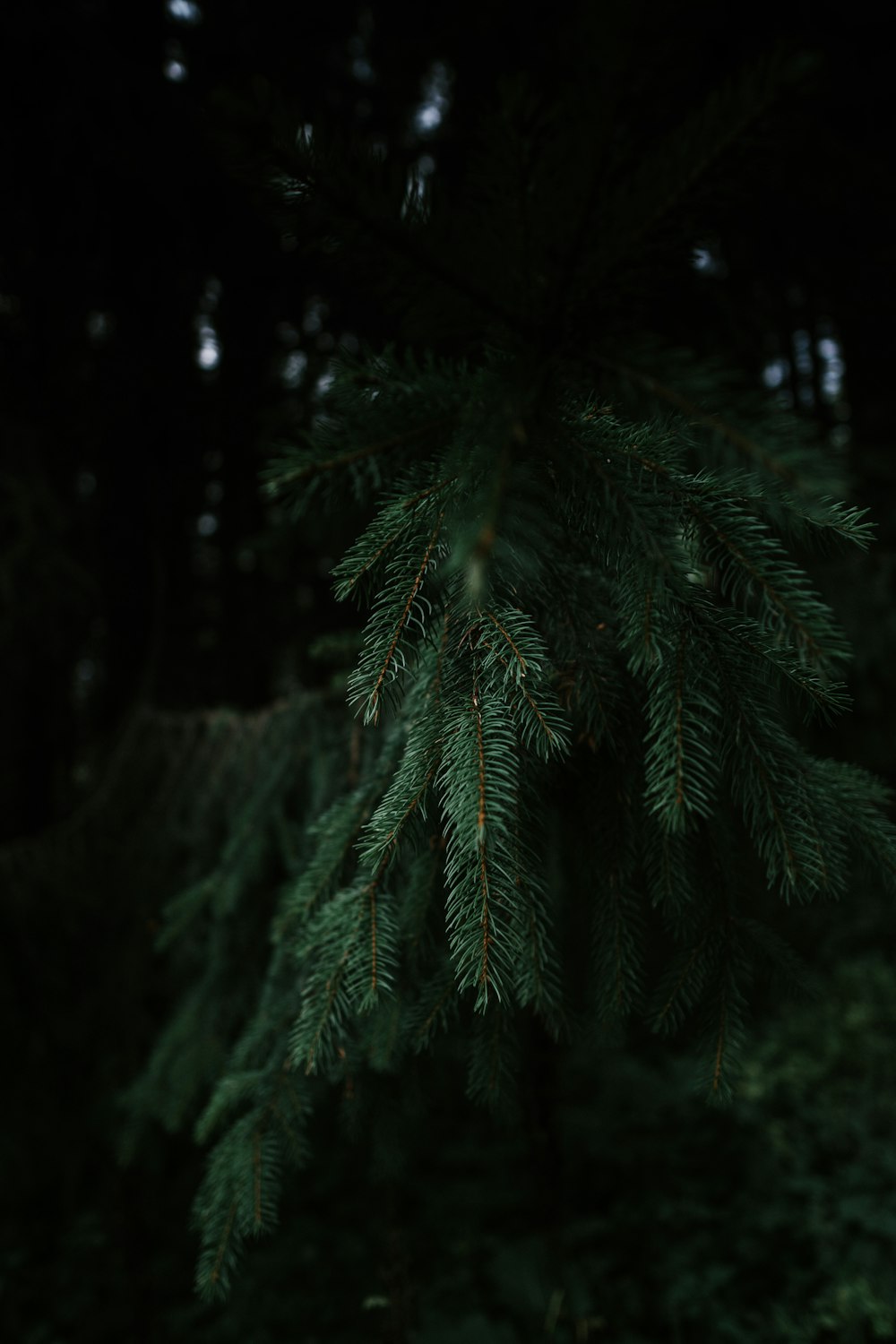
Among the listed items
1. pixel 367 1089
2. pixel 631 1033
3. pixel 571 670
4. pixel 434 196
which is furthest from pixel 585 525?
pixel 631 1033

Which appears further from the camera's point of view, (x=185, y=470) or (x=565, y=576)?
(x=185, y=470)

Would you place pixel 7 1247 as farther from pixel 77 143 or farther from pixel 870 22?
pixel 870 22

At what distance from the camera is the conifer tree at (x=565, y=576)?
783 mm

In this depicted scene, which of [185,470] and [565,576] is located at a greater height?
[185,470]

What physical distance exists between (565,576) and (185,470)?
3.16 meters

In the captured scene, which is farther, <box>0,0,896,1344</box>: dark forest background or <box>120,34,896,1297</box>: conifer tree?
<box>0,0,896,1344</box>: dark forest background

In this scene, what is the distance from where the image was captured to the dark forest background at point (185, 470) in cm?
305

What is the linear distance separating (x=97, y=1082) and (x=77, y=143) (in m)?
4.26

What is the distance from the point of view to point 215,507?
384 cm

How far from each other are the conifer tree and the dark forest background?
1.59m

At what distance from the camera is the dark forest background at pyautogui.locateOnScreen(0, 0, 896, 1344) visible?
3053 millimetres

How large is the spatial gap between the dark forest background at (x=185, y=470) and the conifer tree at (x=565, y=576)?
62.6 inches

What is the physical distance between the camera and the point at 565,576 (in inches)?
41.4

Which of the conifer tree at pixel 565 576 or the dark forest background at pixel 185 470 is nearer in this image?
the conifer tree at pixel 565 576
